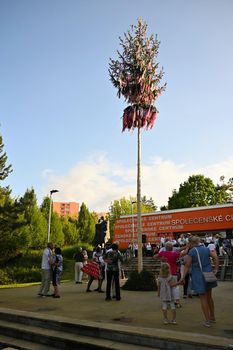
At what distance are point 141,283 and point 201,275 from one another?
23.5ft

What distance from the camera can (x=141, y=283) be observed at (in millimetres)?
12914

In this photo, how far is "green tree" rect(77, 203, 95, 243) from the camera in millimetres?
57250

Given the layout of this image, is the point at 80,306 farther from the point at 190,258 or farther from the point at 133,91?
the point at 133,91

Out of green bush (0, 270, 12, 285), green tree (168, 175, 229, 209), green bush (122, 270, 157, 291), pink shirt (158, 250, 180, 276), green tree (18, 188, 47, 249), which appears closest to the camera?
pink shirt (158, 250, 180, 276)

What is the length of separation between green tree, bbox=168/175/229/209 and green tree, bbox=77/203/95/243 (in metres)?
15.2

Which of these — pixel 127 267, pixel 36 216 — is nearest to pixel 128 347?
pixel 127 267

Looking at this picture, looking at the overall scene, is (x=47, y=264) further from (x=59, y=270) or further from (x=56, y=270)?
(x=59, y=270)

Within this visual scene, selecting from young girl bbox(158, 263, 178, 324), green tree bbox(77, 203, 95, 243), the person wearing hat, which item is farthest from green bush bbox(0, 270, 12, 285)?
green tree bbox(77, 203, 95, 243)

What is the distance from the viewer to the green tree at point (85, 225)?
57250 mm

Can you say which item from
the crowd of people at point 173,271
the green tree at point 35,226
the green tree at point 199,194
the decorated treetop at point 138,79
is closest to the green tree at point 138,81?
the decorated treetop at point 138,79

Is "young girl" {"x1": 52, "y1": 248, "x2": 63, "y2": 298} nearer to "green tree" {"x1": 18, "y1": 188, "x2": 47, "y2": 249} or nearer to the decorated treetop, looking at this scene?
the decorated treetop

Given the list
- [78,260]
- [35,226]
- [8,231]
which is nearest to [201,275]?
[78,260]

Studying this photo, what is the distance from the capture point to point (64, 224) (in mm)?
55219

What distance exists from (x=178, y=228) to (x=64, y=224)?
90.7 feet
